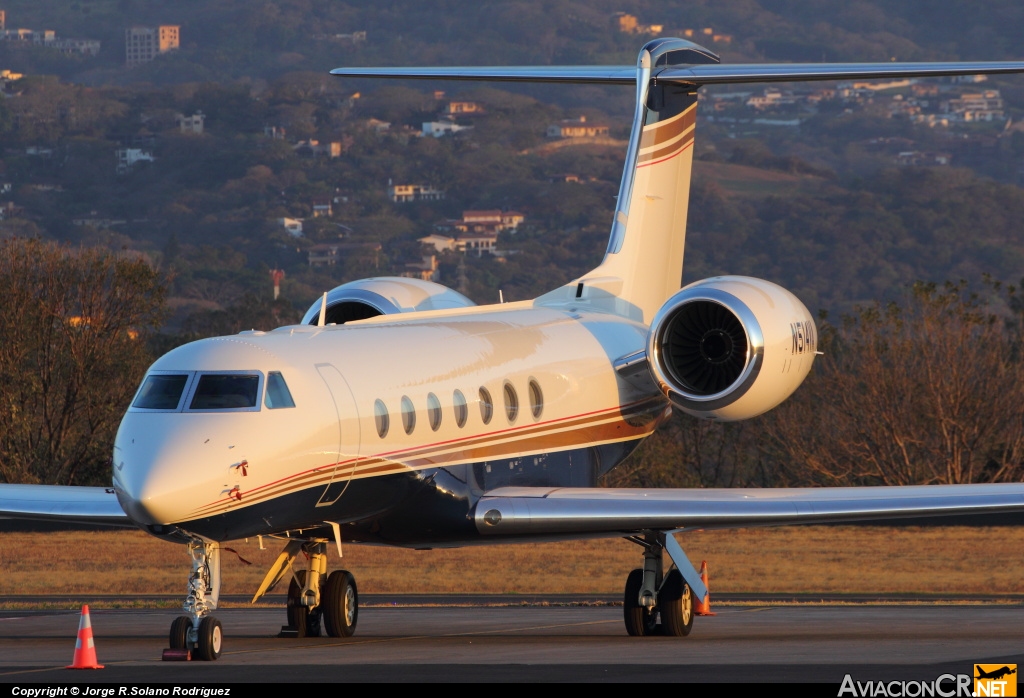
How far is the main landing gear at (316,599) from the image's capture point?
1920 cm

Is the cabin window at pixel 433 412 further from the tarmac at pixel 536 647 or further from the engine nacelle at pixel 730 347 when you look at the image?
the engine nacelle at pixel 730 347

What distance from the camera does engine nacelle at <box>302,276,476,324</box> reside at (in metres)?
23.8

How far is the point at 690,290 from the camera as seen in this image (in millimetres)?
21500

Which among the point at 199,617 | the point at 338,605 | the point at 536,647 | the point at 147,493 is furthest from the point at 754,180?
the point at 147,493

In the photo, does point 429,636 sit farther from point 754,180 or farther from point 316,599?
point 754,180

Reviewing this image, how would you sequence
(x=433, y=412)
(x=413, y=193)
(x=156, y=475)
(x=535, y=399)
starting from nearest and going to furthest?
(x=156, y=475), (x=433, y=412), (x=535, y=399), (x=413, y=193)

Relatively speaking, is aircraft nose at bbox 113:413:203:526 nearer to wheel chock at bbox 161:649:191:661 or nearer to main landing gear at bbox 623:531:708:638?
wheel chock at bbox 161:649:191:661

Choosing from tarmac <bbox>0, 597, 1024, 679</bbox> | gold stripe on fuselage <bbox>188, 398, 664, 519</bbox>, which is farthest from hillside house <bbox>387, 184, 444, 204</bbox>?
gold stripe on fuselage <bbox>188, 398, 664, 519</bbox>

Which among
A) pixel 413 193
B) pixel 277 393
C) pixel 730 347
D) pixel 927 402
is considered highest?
pixel 277 393

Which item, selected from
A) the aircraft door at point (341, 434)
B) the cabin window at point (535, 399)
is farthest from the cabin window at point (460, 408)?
the aircraft door at point (341, 434)

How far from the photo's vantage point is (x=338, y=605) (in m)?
19.3

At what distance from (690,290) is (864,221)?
146 m

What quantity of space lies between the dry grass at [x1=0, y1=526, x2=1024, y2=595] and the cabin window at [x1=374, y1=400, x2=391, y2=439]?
1309 cm

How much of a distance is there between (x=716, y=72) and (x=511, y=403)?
6790mm
